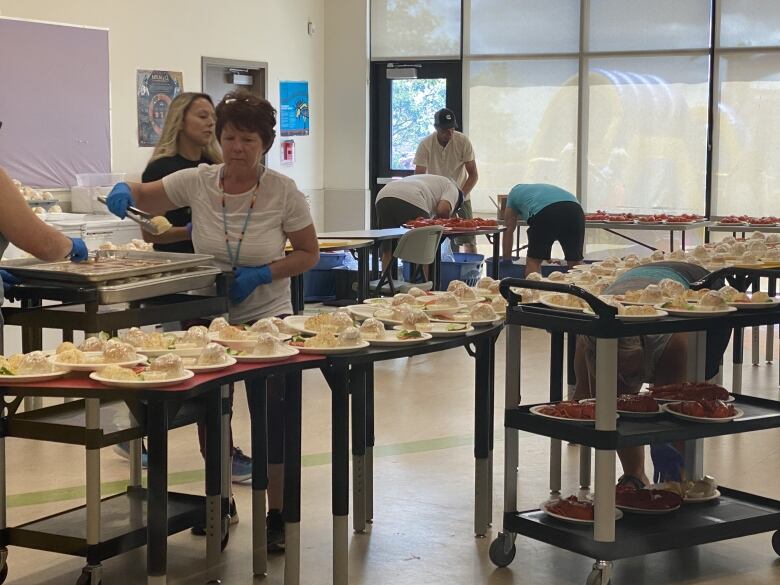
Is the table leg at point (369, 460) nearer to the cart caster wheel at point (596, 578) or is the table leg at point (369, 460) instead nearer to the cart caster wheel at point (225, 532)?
the cart caster wheel at point (225, 532)

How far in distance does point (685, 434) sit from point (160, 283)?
71.0 inches

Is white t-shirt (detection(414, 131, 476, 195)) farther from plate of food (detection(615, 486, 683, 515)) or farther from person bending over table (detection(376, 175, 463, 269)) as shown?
plate of food (detection(615, 486, 683, 515))

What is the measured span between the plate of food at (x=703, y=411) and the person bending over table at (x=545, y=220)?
507 centimetres

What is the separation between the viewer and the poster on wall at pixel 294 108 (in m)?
12.5

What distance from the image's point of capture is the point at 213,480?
3730 mm

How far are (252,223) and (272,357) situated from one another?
3.49 feet

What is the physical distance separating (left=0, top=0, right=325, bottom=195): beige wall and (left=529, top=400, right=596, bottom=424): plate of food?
20.5 ft

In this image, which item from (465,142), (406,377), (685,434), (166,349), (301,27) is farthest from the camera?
(301,27)

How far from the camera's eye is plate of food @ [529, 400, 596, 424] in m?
3.77

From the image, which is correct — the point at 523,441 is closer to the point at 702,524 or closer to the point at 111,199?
the point at 702,524

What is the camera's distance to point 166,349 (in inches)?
134

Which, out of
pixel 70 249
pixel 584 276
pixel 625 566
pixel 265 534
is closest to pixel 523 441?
pixel 584 276

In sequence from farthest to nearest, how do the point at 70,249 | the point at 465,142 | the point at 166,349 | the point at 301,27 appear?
1. the point at 301,27
2. the point at 465,142
3. the point at 70,249
4. the point at 166,349

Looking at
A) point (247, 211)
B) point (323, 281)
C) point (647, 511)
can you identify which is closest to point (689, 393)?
point (647, 511)
